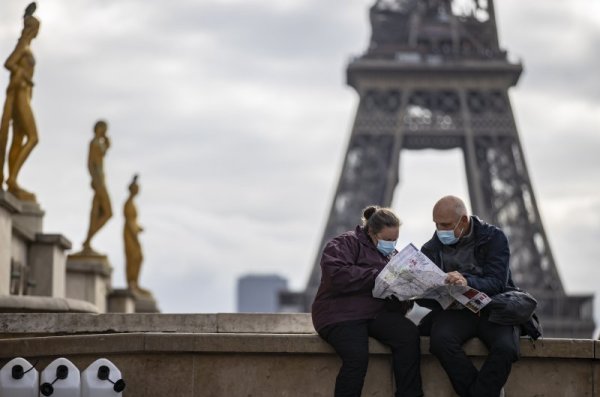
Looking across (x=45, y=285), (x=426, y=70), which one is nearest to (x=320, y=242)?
(x=426, y=70)

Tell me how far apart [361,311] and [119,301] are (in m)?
19.4

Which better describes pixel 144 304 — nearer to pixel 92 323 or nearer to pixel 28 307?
pixel 28 307

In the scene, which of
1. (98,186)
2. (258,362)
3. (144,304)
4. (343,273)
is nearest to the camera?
(343,273)

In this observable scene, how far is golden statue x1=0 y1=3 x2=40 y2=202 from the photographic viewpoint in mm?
22047

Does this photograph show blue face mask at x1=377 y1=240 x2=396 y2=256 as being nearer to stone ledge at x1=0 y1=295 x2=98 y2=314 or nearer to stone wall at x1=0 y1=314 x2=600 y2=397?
stone wall at x1=0 y1=314 x2=600 y2=397

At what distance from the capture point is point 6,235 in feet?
67.2

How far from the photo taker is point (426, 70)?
232 ft

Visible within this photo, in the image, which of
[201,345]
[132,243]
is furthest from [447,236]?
[132,243]

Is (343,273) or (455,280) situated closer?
(455,280)

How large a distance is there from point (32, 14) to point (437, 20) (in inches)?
2130

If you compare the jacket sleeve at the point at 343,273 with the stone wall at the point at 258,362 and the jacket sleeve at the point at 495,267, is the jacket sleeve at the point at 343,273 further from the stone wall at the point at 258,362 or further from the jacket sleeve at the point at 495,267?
the jacket sleeve at the point at 495,267

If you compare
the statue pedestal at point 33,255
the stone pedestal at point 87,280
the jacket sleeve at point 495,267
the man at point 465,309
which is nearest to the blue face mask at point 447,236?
the man at point 465,309

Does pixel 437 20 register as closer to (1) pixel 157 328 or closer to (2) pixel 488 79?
(2) pixel 488 79

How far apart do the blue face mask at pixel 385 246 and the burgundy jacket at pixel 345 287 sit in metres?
0.07
